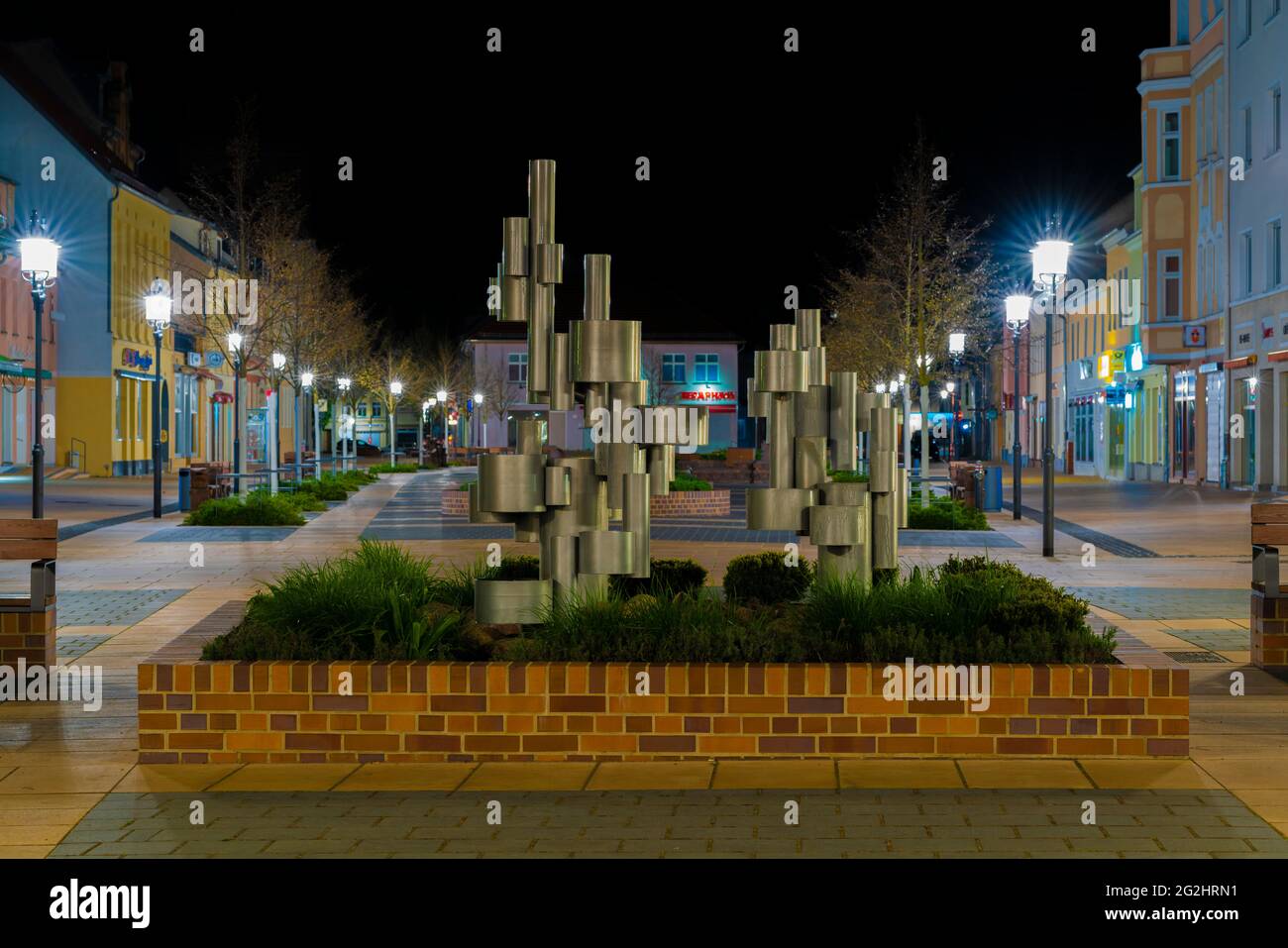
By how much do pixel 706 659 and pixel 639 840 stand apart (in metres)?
1.75

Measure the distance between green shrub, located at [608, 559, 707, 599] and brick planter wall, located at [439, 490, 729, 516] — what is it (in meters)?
18.1

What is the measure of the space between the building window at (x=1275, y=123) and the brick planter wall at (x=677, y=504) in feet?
55.4

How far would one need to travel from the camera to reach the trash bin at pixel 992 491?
3039 centimetres

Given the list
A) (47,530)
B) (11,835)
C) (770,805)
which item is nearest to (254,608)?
(47,530)

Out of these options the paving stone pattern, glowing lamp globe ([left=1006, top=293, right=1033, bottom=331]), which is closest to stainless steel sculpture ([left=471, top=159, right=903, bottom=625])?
the paving stone pattern

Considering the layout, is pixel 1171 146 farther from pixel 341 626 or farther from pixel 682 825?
pixel 682 825

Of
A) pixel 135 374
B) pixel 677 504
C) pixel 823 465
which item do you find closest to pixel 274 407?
pixel 677 504

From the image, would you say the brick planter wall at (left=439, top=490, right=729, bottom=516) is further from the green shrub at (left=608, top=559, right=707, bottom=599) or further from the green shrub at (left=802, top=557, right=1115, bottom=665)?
the green shrub at (left=802, top=557, right=1115, bottom=665)

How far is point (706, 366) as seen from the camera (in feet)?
295

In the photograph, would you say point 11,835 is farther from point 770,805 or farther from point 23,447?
point 23,447

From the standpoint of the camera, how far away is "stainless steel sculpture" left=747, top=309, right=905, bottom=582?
930 cm

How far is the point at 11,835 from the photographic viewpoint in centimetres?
617

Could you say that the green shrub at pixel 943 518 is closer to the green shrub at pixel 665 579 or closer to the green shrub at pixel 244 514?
the green shrub at pixel 244 514

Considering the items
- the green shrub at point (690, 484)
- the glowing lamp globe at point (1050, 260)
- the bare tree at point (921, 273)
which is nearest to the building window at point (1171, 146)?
the bare tree at point (921, 273)
